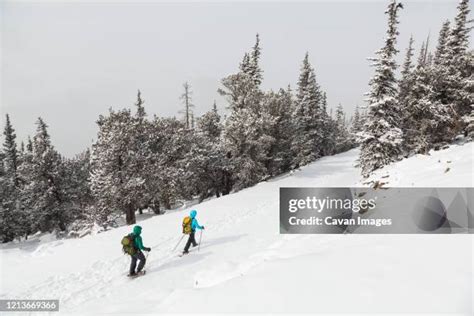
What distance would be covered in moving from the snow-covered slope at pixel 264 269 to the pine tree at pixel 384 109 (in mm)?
3045

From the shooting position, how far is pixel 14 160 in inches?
1535

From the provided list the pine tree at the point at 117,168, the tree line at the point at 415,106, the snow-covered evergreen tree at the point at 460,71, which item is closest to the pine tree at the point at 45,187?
the pine tree at the point at 117,168

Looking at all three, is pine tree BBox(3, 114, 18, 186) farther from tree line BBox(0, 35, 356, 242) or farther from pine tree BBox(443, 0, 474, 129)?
pine tree BBox(443, 0, 474, 129)

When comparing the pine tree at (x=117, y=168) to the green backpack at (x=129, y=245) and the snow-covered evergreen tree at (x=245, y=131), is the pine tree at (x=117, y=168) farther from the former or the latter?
the green backpack at (x=129, y=245)

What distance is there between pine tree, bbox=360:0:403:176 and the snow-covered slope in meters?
3.05

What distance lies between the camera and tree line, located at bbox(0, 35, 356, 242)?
Result: 2253 cm

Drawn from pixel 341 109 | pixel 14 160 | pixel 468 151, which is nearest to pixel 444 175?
pixel 468 151

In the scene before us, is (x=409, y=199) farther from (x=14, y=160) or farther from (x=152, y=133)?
(x=14, y=160)

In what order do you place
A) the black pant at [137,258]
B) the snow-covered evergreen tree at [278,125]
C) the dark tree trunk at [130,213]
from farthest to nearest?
the snow-covered evergreen tree at [278,125] → the dark tree trunk at [130,213] → the black pant at [137,258]

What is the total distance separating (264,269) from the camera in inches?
234

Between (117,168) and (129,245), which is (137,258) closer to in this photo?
(129,245)

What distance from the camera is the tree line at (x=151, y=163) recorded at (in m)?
22.5

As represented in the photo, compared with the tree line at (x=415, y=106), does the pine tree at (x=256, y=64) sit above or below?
above

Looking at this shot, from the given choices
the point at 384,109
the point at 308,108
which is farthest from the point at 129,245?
the point at 308,108
